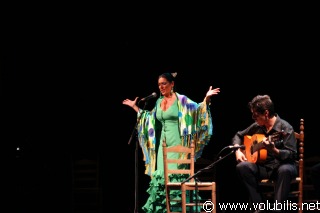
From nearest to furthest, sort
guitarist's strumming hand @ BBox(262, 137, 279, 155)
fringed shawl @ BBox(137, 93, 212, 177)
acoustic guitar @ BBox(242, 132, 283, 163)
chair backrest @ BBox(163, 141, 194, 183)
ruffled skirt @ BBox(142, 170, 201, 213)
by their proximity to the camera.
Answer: guitarist's strumming hand @ BBox(262, 137, 279, 155), acoustic guitar @ BBox(242, 132, 283, 163), chair backrest @ BBox(163, 141, 194, 183), ruffled skirt @ BBox(142, 170, 201, 213), fringed shawl @ BBox(137, 93, 212, 177)

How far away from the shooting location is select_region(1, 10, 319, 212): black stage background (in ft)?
24.5

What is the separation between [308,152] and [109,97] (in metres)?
2.86

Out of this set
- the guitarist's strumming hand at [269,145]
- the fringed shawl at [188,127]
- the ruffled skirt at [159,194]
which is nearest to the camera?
the guitarist's strumming hand at [269,145]

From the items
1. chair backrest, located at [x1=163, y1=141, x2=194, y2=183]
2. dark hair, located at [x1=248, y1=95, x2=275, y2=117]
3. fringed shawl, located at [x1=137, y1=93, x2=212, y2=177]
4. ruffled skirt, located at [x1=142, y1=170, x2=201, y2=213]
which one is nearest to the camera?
dark hair, located at [x1=248, y1=95, x2=275, y2=117]

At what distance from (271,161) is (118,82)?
3.23 meters

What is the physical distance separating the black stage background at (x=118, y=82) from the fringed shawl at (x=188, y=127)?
1618 millimetres

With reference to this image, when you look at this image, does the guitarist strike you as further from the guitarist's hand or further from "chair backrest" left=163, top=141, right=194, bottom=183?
"chair backrest" left=163, top=141, right=194, bottom=183

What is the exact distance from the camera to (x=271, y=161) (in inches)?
197

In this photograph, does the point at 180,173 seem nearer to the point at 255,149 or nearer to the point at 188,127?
the point at 188,127

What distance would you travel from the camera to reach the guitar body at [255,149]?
16.1 feet

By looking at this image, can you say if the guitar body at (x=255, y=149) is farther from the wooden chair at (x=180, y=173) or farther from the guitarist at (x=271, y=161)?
the wooden chair at (x=180, y=173)

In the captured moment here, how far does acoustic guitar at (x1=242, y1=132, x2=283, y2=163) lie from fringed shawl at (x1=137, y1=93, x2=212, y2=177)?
817 mm

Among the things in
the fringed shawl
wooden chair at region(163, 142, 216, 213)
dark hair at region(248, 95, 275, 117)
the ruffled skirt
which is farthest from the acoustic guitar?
the ruffled skirt

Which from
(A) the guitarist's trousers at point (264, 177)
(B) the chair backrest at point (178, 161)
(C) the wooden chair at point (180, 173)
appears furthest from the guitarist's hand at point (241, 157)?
(B) the chair backrest at point (178, 161)
